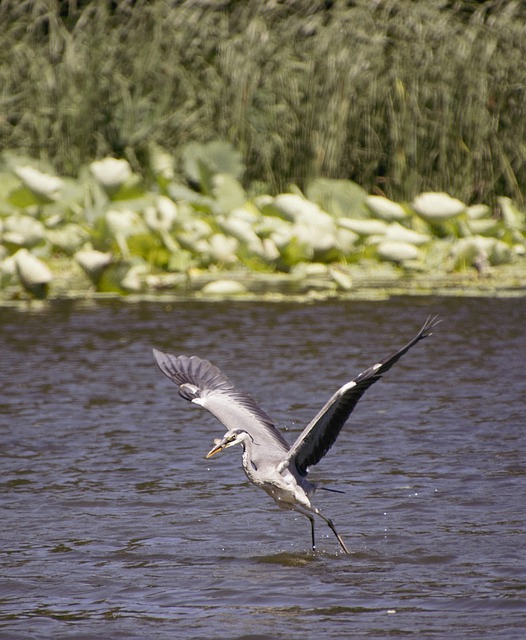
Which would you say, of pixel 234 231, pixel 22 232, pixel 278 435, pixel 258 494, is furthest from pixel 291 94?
pixel 278 435

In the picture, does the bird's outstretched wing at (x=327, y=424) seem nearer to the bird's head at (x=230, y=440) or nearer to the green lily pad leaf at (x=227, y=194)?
the bird's head at (x=230, y=440)

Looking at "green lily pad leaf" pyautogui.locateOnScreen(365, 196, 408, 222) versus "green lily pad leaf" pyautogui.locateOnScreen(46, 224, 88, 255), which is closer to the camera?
"green lily pad leaf" pyautogui.locateOnScreen(46, 224, 88, 255)

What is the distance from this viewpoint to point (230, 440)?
4211mm

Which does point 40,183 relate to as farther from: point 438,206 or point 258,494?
point 258,494

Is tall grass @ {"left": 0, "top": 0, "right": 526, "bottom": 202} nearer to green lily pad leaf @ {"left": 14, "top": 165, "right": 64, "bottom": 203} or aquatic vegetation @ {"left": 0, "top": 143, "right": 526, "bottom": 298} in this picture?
aquatic vegetation @ {"left": 0, "top": 143, "right": 526, "bottom": 298}

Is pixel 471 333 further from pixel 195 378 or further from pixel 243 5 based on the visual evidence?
pixel 243 5

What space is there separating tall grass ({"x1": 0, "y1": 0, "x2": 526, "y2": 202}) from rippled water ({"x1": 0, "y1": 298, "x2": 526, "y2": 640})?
154 inches

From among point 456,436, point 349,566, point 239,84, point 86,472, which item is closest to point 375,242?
point 239,84

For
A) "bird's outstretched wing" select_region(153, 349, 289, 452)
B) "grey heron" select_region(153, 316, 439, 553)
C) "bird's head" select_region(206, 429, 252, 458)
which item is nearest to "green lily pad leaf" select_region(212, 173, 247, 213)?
"bird's outstretched wing" select_region(153, 349, 289, 452)

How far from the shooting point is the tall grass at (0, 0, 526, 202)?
38.7ft

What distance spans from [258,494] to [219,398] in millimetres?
464

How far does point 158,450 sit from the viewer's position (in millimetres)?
5477

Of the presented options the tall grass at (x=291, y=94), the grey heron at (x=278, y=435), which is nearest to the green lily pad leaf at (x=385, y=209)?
the tall grass at (x=291, y=94)

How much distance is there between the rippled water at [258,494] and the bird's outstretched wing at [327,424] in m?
0.30
